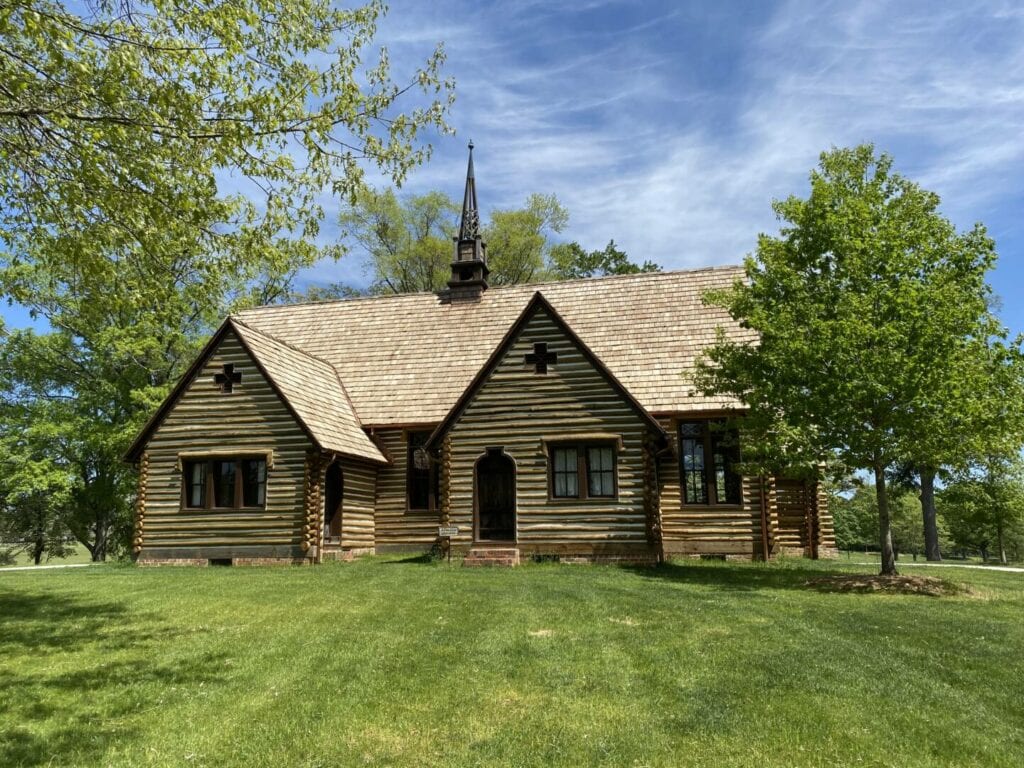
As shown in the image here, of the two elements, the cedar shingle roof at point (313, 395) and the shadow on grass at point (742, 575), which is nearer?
the shadow on grass at point (742, 575)

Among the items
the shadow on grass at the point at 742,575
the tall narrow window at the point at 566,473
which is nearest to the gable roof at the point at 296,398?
the tall narrow window at the point at 566,473

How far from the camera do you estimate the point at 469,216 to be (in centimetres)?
3156

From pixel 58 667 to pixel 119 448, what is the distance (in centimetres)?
2586

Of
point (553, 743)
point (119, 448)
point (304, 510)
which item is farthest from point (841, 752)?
point (119, 448)

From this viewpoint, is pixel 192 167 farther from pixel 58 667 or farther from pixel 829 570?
pixel 829 570

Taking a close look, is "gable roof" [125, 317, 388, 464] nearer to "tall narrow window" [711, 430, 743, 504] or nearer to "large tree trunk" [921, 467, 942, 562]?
"tall narrow window" [711, 430, 743, 504]

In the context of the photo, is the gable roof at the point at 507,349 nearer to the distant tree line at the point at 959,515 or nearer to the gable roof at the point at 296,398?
the gable roof at the point at 296,398

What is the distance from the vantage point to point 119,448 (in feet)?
102

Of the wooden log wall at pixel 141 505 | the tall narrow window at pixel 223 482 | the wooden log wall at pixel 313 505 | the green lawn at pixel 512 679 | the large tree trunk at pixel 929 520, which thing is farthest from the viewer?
the large tree trunk at pixel 929 520

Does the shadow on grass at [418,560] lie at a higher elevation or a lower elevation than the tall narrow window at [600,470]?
lower

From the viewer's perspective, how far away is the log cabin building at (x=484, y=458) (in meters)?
19.8

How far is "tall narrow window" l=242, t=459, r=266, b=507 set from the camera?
21.5 m

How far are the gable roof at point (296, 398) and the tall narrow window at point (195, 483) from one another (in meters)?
1.64

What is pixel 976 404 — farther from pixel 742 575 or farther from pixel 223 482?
pixel 223 482
